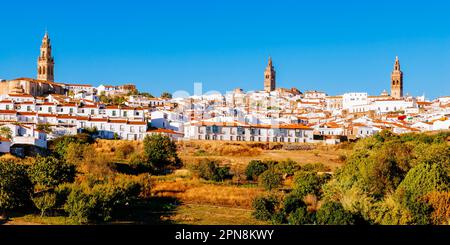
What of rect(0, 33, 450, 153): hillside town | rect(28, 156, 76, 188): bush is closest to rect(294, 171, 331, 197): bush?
rect(28, 156, 76, 188): bush

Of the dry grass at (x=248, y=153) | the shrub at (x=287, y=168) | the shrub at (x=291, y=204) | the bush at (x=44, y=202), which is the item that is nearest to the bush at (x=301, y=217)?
the shrub at (x=291, y=204)

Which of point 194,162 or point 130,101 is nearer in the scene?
point 194,162

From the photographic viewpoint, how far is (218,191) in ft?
96.8

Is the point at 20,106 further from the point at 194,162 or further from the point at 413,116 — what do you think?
the point at 413,116

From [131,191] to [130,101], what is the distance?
4851 cm

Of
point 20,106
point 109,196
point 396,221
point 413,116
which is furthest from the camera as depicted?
point 413,116

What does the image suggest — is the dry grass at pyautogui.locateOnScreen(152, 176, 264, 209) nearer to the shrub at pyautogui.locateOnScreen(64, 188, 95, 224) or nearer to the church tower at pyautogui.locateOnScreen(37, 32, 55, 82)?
the shrub at pyautogui.locateOnScreen(64, 188, 95, 224)

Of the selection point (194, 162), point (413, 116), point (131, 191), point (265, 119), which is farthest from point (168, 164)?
point (413, 116)

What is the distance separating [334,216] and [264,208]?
11.4 ft

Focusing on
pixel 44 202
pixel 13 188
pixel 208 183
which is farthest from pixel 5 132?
pixel 44 202

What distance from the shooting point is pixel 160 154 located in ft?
121

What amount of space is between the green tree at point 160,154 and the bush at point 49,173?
8.46m

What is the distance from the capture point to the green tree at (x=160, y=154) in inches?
1448

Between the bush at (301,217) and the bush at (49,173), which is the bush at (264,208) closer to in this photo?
the bush at (301,217)
